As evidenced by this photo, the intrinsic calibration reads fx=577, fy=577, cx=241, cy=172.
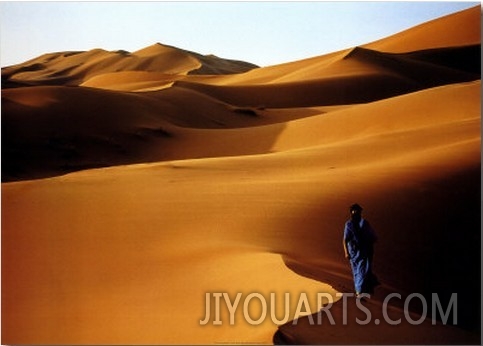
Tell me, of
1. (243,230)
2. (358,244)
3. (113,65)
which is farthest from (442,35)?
(358,244)

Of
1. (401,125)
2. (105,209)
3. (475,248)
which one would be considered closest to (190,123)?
(401,125)

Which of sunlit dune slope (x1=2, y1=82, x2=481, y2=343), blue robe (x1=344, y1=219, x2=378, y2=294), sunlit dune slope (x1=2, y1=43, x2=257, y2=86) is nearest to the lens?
sunlit dune slope (x1=2, y1=82, x2=481, y2=343)

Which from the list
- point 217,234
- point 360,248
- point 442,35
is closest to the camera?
point 360,248

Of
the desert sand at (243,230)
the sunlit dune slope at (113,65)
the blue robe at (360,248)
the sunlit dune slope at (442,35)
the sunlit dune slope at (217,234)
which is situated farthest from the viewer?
the sunlit dune slope at (113,65)

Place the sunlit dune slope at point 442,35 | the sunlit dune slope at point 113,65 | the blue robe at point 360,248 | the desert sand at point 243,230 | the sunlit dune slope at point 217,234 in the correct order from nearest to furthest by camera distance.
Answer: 1. the desert sand at point 243,230
2. the sunlit dune slope at point 217,234
3. the blue robe at point 360,248
4. the sunlit dune slope at point 442,35
5. the sunlit dune slope at point 113,65

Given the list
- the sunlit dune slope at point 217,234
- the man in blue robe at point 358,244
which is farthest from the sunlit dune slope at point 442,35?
the man in blue robe at point 358,244

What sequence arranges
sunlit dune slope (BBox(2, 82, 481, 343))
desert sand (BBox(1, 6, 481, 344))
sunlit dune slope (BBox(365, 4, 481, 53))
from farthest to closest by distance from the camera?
1. sunlit dune slope (BBox(365, 4, 481, 53))
2. sunlit dune slope (BBox(2, 82, 481, 343))
3. desert sand (BBox(1, 6, 481, 344))

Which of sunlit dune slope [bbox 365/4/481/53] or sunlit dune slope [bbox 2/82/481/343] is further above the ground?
sunlit dune slope [bbox 365/4/481/53]

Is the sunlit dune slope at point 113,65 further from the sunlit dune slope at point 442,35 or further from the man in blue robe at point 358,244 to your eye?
the man in blue robe at point 358,244

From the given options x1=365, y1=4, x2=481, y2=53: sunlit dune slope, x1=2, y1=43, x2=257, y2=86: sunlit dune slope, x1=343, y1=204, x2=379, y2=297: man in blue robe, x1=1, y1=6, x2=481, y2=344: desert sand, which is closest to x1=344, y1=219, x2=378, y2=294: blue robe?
x1=343, y1=204, x2=379, y2=297: man in blue robe

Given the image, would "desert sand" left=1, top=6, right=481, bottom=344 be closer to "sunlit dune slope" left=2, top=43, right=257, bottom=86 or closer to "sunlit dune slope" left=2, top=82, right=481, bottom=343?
"sunlit dune slope" left=2, top=82, right=481, bottom=343

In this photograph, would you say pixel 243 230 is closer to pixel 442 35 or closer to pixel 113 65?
pixel 442 35

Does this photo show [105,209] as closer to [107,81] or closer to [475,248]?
[475,248]

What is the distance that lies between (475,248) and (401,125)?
10.1 m
